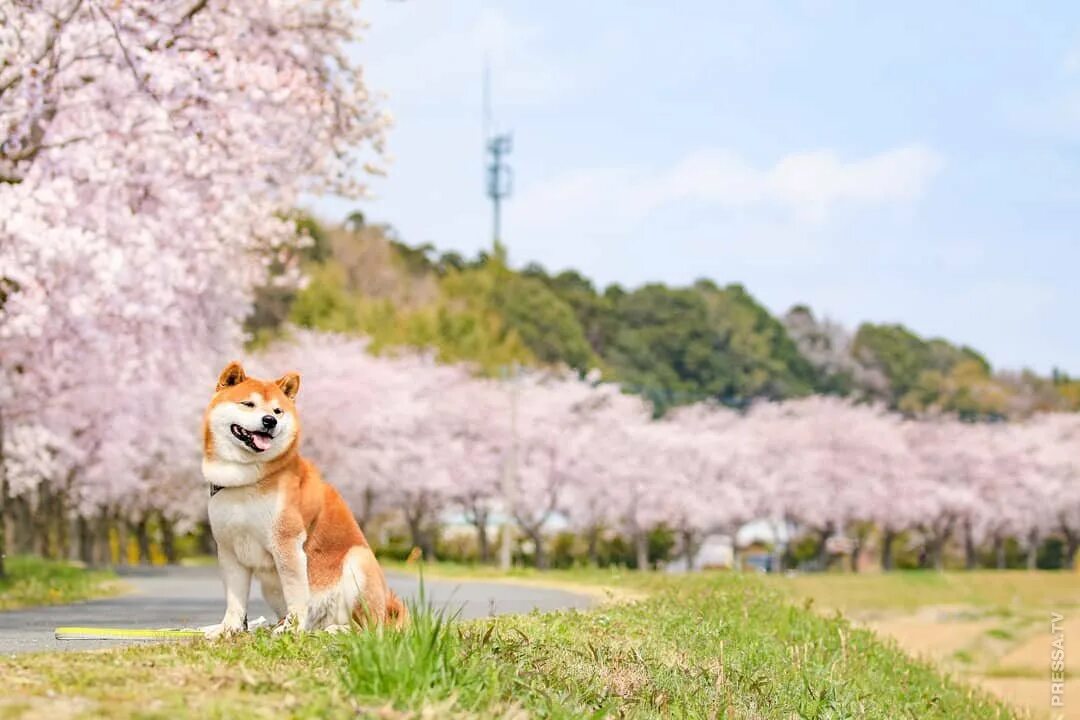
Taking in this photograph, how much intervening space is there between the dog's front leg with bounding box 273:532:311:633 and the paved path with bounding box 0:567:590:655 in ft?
2.64

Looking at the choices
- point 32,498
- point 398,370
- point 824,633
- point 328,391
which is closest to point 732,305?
point 398,370

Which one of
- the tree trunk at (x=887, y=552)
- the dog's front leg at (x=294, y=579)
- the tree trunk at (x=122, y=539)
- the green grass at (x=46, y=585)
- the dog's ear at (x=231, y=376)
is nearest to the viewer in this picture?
the dog's front leg at (x=294, y=579)

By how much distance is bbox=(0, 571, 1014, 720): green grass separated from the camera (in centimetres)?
590

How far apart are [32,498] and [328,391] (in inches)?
399

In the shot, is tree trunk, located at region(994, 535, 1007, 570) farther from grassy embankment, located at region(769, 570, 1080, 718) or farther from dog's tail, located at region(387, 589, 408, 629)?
dog's tail, located at region(387, 589, 408, 629)

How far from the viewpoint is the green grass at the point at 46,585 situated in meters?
18.4

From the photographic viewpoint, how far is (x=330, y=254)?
82.1m

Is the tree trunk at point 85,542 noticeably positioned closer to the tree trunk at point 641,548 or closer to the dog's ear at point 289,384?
the tree trunk at point 641,548

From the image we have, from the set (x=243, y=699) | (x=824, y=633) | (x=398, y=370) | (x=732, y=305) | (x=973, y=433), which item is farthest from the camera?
(x=732, y=305)

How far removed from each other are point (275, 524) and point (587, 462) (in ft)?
138

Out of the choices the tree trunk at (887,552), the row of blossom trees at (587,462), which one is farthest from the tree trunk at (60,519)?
the tree trunk at (887,552)

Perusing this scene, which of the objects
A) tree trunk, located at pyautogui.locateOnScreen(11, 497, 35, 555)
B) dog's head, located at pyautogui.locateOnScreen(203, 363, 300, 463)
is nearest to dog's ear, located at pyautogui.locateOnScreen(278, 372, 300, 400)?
dog's head, located at pyautogui.locateOnScreen(203, 363, 300, 463)

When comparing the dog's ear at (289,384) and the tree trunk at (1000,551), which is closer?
the dog's ear at (289,384)

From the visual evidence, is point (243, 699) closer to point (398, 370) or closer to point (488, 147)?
point (398, 370)
